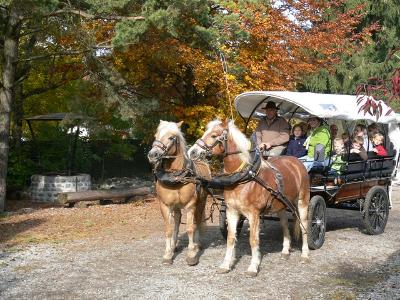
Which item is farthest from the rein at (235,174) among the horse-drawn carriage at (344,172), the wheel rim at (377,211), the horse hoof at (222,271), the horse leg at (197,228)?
the wheel rim at (377,211)

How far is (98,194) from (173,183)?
295 inches

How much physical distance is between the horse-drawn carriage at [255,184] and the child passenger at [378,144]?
0.27 m

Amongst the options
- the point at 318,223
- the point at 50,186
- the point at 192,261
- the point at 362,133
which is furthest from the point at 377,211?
the point at 50,186

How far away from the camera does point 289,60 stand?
14.8 m

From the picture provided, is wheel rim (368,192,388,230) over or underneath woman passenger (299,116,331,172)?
underneath

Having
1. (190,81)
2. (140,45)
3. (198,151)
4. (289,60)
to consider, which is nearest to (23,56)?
(140,45)

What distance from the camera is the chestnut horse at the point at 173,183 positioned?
7.25 meters

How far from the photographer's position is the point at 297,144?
9328 millimetres

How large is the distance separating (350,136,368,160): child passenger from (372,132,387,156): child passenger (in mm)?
463

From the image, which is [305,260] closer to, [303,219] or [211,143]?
[303,219]

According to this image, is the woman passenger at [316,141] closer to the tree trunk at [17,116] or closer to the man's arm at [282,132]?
the man's arm at [282,132]

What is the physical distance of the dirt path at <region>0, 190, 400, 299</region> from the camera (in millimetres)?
6340

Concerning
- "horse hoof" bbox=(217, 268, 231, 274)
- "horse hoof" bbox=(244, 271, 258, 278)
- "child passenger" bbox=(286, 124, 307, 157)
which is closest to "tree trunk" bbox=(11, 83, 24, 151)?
"child passenger" bbox=(286, 124, 307, 157)

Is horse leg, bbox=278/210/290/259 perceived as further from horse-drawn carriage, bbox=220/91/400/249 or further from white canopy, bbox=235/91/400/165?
white canopy, bbox=235/91/400/165
